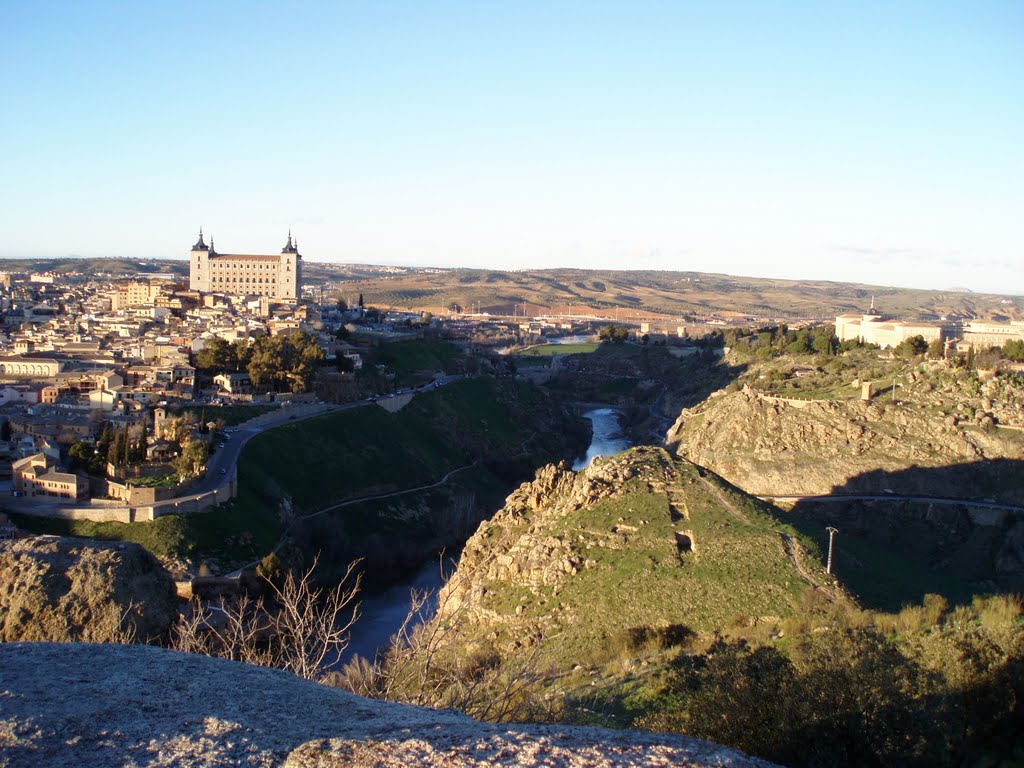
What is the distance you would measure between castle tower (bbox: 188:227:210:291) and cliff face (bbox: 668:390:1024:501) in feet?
227

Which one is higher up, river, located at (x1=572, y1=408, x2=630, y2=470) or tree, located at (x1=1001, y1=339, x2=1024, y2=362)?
tree, located at (x1=1001, y1=339, x2=1024, y2=362)

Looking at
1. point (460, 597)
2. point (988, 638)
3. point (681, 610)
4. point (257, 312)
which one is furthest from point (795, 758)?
point (257, 312)

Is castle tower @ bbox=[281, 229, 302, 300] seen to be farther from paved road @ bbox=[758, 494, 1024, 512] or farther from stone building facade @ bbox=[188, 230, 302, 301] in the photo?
paved road @ bbox=[758, 494, 1024, 512]

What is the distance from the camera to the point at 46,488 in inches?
1328

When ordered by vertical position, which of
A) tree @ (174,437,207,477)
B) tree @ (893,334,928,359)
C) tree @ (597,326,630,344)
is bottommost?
tree @ (174,437,207,477)

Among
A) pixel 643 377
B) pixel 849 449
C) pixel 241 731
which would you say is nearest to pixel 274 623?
pixel 241 731

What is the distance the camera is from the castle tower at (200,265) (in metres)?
99.3

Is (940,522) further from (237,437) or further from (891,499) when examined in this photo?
(237,437)

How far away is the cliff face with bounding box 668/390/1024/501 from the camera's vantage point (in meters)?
38.4

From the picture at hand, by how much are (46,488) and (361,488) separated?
14723mm

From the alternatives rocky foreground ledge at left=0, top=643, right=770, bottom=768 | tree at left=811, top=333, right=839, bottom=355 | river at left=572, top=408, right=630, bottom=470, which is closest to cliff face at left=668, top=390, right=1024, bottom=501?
river at left=572, top=408, right=630, bottom=470

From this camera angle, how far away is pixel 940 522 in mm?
35719

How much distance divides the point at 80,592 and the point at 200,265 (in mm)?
81327

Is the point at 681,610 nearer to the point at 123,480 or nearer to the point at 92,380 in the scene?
the point at 123,480
